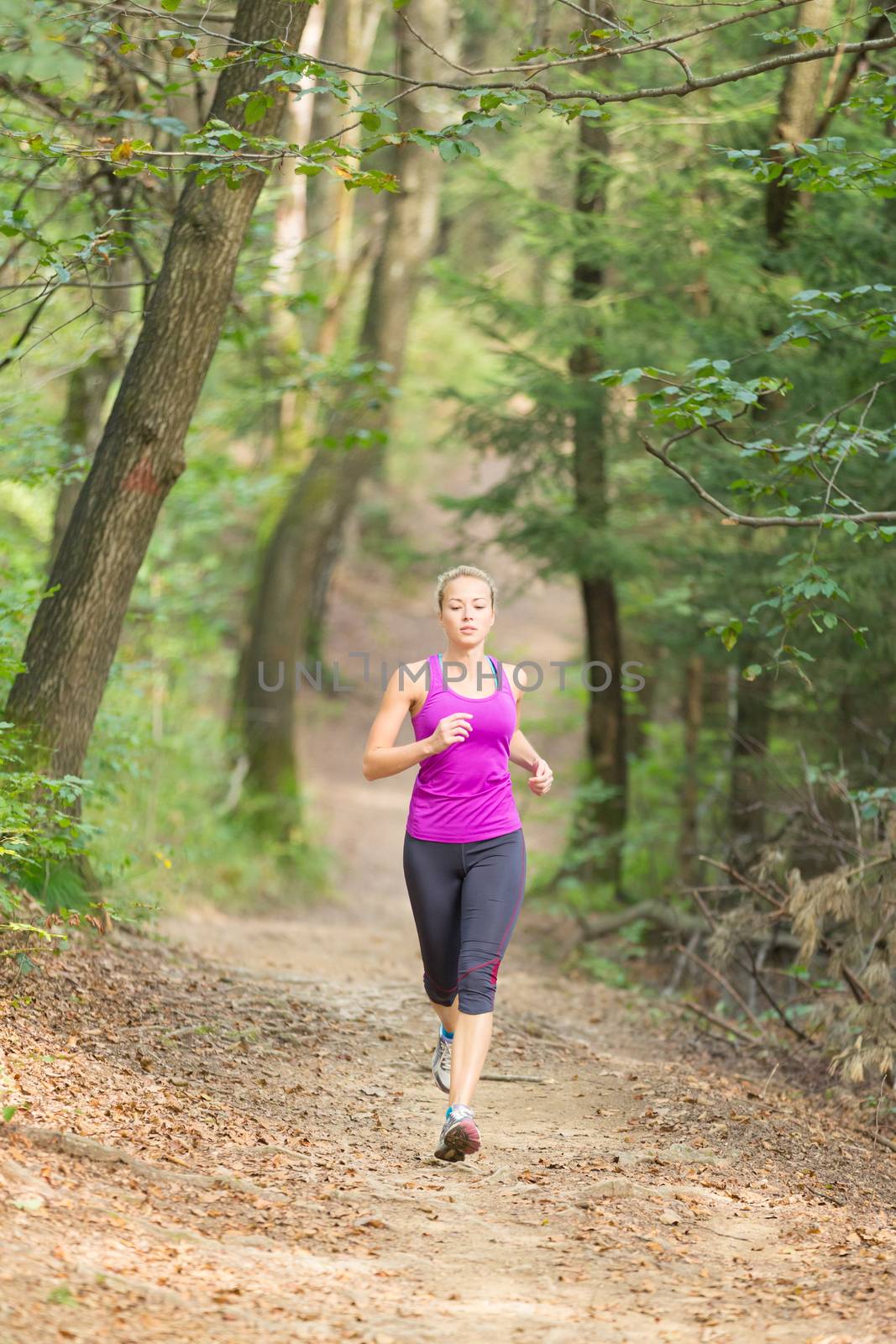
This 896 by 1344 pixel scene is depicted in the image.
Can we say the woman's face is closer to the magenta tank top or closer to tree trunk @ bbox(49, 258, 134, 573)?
the magenta tank top

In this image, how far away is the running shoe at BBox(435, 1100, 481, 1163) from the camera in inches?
175

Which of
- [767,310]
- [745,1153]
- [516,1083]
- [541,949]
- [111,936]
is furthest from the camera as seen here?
[541,949]

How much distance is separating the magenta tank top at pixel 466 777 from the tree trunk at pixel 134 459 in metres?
2.32

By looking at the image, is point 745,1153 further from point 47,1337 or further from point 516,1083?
point 47,1337

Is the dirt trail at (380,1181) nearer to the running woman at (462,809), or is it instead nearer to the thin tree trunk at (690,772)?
the running woman at (462,809)

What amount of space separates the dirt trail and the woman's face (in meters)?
2.07

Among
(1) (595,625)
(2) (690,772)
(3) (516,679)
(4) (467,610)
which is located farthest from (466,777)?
(1) (595,625)

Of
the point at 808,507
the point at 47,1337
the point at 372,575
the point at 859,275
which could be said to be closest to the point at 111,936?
the point at 47,1337

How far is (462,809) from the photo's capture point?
4801 mm

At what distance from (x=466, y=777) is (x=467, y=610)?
2.23ft

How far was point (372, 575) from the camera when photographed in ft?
93.2

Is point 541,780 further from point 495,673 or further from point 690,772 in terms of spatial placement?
point 690,772

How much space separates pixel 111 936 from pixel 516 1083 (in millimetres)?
2530

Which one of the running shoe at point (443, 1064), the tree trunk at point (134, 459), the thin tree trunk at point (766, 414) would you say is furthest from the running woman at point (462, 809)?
the thin tree trunk at point (766, 414)
